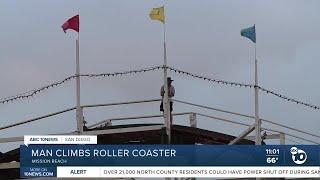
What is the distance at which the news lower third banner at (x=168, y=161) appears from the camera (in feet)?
121

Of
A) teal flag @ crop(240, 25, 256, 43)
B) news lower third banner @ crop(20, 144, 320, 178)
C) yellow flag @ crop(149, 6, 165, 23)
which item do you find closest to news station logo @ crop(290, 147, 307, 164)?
news lower third banner @ crop(20, 144, 320, 178)

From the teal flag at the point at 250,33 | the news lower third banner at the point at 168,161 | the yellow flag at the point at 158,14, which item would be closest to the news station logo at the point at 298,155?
the news lower third banner at the point at 168,161

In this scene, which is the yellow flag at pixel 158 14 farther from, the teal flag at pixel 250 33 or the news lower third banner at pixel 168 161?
the news lower third banner at pixel 168 161

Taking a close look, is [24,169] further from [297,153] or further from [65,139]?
[297,153]

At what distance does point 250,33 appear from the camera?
43.3 meters

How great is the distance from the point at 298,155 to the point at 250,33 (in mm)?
8431

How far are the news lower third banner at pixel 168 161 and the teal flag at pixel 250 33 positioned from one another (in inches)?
302

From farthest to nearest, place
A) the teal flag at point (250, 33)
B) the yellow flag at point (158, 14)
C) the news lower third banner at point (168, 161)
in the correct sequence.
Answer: the teal flag at point (250, 33), the yellow flag at point (158, 14), the news lower third banner at point (168, 161)

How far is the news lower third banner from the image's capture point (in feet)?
121

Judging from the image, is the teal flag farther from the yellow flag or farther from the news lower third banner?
the news lower third banner

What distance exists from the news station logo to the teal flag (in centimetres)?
771

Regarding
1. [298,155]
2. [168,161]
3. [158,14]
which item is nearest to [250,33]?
[158,14]

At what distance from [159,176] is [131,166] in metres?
1.58

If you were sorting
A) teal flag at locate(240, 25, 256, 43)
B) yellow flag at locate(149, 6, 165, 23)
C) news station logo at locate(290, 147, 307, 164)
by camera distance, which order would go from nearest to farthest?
news station logo at locate(290, 147, 307, 164) → yellow flag at locate(149, 6, 165, 23) → teal flag at locate(240, 25, 256, 43)
